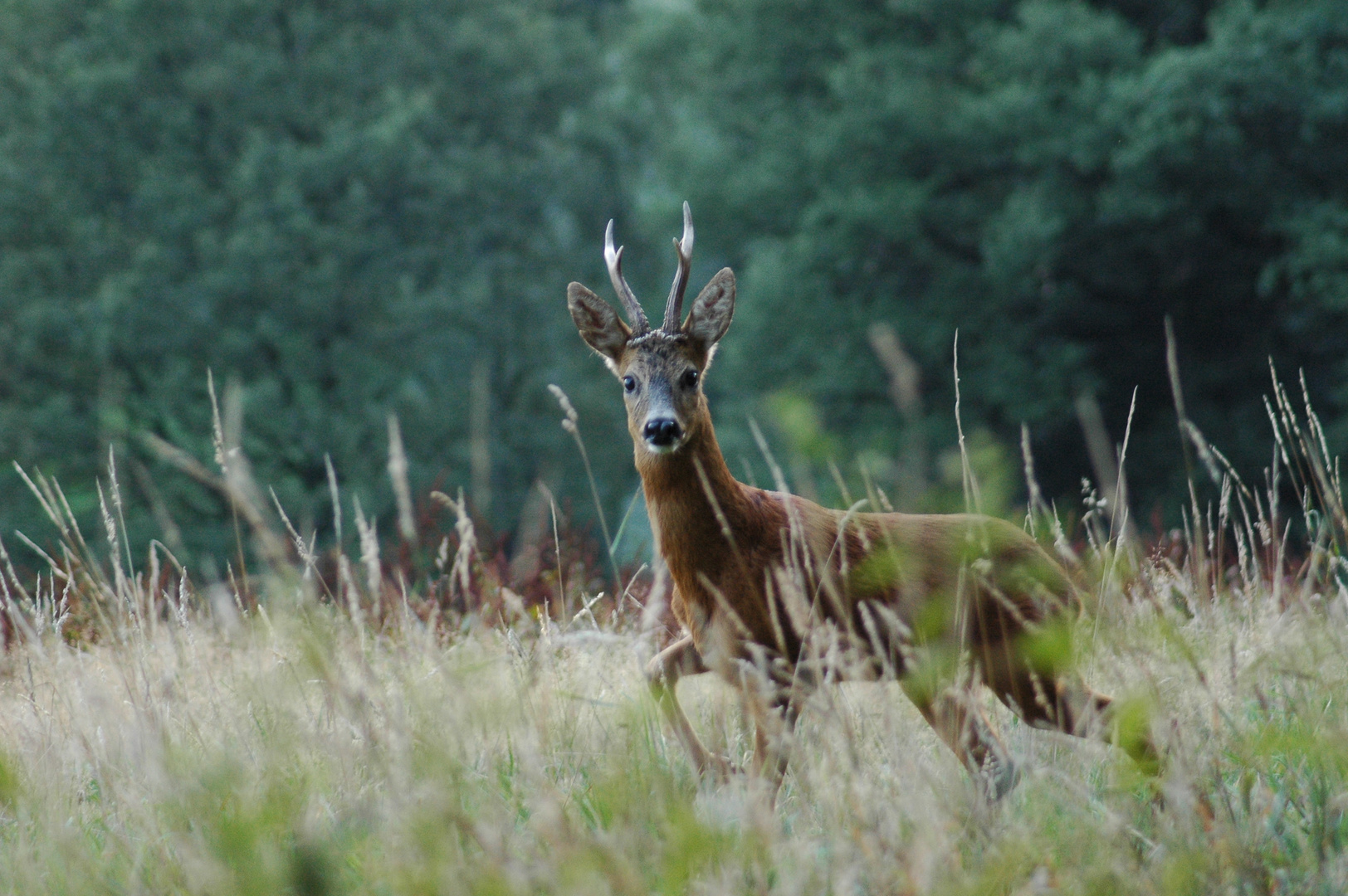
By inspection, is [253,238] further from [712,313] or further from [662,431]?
[662,431]

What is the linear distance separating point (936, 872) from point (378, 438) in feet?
56.4

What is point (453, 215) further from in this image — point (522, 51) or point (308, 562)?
point (308, 562)

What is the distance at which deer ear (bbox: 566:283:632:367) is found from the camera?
472cm

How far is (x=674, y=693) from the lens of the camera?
4039 mm

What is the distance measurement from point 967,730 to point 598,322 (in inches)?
84.8

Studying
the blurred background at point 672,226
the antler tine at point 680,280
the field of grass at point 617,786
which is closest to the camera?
the field of grass at point 617,786

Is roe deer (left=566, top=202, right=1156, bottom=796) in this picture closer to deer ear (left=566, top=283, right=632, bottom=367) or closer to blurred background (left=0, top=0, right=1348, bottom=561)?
deer ear (left=566, top=283, right=632, bottom=367)

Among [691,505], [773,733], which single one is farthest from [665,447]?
[773,733]

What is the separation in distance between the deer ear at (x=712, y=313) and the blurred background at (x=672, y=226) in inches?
357

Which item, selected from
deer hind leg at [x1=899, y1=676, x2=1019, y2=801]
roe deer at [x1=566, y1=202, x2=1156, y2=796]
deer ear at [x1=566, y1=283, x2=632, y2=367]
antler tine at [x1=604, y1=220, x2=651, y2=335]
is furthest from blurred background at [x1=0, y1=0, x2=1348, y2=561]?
deer hind leg at [x1=899, y1=676, x2=1019, y2=801]

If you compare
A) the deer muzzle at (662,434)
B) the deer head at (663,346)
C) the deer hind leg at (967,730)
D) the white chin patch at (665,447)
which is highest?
the deer head at (663,346)

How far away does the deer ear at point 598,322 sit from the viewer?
4.72 metres

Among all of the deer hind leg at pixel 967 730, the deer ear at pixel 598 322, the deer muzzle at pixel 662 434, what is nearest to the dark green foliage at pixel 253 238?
the deer ear at pixel 598 322

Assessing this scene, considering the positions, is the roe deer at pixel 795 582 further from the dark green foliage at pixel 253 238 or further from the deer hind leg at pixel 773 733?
the dark green foliage at pixel 253 238
